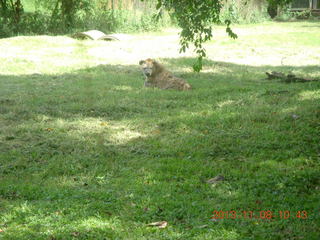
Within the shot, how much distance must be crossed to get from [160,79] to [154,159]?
5325mm

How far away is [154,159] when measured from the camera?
6.65 meters

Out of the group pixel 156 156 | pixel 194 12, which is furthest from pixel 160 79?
pixel 156 156

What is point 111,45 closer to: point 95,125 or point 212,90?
point 212,90

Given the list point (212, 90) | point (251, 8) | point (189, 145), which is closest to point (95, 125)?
point (189, 145)

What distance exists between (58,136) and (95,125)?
2.76 ft

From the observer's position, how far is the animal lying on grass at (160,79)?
11337 millimetres

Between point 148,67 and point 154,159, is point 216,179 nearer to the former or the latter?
point 154,159

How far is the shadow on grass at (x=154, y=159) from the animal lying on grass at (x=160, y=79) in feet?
1.27

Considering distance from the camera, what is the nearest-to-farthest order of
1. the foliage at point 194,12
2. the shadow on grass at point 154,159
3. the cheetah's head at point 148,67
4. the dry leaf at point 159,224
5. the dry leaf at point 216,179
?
the dry leaf at point 159,224, the shadow on grass at point 154,159, the dry leaf at point 216,179, the foliage at point 194,12, the cheetah's head at point 148,67

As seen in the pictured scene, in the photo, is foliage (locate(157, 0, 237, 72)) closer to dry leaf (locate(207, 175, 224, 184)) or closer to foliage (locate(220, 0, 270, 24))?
dry leaf (locate(207, 175, 224, 184))
